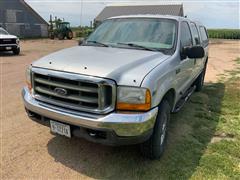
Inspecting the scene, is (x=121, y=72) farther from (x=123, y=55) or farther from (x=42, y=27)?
(x=42, y=27)

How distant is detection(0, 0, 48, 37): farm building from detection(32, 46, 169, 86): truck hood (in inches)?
1420

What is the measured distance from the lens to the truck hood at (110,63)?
121 inches

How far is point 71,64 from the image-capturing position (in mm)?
3307

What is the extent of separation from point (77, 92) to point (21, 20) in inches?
1547

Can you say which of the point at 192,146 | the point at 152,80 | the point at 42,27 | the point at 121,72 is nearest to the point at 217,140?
the point at 192,146

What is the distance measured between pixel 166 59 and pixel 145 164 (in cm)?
144

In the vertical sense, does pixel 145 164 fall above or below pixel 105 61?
below

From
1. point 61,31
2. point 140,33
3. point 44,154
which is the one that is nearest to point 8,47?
point 140,33

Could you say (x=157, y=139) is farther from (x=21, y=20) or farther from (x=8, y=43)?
(x=21, y=20)

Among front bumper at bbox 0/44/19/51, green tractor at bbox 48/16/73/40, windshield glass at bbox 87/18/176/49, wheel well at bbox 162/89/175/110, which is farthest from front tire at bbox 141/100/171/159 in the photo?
green tractor at bbox 48/16/73/40

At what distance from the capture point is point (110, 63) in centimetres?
333

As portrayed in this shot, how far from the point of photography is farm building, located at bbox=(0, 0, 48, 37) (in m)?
36.6

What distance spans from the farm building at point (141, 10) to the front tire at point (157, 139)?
160 ft

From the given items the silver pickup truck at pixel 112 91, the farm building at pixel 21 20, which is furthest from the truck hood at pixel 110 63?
the farm building at pixel 21 20
